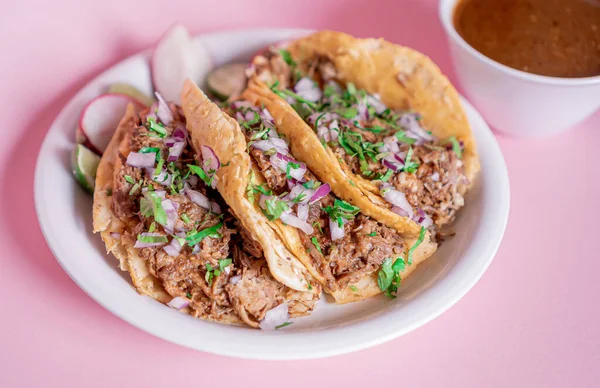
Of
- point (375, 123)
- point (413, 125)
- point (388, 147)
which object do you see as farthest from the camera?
point (413, 125)

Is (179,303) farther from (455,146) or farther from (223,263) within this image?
(455,146)

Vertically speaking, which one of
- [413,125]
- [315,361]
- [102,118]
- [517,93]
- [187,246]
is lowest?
[315,361]

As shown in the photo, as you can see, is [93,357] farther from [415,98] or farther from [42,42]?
[42,42]

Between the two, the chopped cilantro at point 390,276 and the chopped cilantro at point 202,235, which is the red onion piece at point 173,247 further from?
the chopped cilantro at point 390,276

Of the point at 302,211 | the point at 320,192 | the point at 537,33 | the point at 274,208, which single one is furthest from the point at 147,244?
the point at 537,33

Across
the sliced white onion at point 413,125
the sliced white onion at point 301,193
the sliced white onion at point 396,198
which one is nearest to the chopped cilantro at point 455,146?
the sliced white onion at point 413,125

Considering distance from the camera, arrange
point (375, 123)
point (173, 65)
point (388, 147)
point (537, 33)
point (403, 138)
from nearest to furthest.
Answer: point (388, 147) → point (403, 138) → point (375, 123) → point (537, 33) → point (173, 65)

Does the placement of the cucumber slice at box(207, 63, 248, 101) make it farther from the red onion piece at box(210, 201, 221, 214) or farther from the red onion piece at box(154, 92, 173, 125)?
the red onion piece at box(210, 201, 221, 214)

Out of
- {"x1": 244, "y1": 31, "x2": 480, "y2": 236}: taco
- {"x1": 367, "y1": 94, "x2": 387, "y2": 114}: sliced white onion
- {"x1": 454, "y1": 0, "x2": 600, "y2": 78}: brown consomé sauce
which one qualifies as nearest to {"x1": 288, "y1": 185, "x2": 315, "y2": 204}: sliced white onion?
{"x1": 244, "y1": 31, "x2": 480, "y2": 236}: taco
